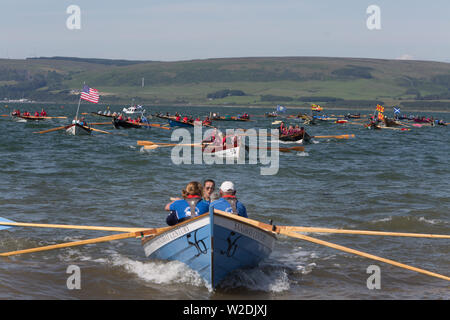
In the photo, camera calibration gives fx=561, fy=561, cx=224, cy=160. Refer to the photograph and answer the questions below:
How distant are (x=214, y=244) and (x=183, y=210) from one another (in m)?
1.24

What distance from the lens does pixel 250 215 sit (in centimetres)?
1758

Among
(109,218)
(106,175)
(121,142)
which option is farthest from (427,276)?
(121,142)

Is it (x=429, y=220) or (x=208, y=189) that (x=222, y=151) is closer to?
(x=429, y=220)

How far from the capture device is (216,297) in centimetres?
1030

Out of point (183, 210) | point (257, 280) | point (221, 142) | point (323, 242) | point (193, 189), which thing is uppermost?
point (193, 189)

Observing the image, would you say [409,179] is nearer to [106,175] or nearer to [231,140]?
[231,140]

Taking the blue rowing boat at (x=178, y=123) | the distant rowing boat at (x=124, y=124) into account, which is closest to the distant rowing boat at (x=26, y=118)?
the distant rowing boat at (x=124, y=124)

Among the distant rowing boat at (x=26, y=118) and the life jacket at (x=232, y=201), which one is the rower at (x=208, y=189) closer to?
the life jacket at (x=232, y=201)

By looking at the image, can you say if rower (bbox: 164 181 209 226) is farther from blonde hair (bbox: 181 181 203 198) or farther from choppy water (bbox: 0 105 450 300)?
choppy water (bbox: 0 105 450 300)

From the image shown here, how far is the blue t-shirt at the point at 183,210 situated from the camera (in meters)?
10.9

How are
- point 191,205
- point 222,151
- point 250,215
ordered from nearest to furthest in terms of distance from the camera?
1. point 191,205
2. point 250,215
3. point 222,151

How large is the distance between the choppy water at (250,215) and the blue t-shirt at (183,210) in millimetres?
894

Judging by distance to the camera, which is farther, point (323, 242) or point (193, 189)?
point (193, 189)

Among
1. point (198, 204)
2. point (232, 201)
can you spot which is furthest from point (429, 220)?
point (198, 204)
